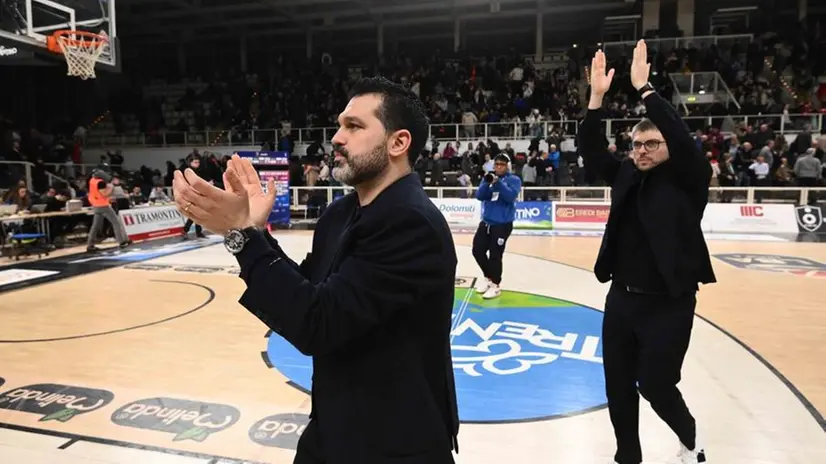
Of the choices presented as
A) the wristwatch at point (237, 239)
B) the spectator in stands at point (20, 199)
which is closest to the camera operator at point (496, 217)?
the wristwatch at point (237, 239)

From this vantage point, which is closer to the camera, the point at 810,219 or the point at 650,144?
the point at 650,144

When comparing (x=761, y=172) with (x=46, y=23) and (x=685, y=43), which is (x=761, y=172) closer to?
(x=685, y=43)

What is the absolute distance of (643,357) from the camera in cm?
279

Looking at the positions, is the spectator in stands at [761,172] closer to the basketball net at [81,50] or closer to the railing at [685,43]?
the railing at [685,43]

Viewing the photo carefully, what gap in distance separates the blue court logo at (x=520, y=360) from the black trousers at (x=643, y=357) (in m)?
0.89

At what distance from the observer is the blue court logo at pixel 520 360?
3.95 m

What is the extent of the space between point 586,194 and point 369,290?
1509 cm

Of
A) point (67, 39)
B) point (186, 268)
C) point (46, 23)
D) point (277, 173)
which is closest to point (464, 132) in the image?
point (277, 173)

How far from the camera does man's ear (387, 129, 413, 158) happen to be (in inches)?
62.6

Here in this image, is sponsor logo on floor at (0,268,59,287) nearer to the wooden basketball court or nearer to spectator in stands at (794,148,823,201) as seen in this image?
the wooden basketball court

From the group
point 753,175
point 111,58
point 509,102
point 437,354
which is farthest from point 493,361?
point 509,102

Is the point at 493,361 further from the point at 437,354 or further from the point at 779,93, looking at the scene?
the point at 779,93

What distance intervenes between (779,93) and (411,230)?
23171 millimetres

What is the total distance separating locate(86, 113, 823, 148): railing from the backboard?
388 inches
